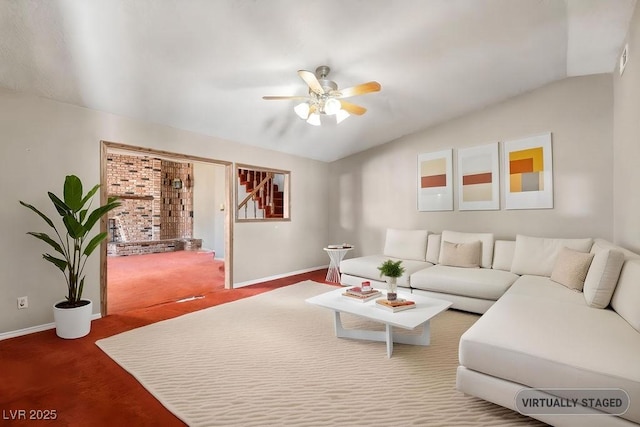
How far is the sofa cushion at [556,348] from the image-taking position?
1391mm

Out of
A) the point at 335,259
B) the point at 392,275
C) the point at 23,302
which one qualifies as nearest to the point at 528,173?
the point at 392,275

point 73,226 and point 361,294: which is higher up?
point 73,226

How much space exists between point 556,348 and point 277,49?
302 centimetres

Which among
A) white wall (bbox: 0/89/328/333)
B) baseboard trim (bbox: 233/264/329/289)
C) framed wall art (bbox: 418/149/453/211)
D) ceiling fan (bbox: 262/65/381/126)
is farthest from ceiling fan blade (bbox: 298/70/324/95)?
baseboard trim (bbox: 233/264/329/289)

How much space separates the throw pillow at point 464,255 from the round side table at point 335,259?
1.61 metres

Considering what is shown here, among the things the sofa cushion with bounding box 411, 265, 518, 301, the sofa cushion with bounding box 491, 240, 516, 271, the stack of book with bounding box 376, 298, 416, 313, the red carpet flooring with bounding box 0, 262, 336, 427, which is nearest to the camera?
the red carpet flooring with bounding box 0, 262, 336, 427

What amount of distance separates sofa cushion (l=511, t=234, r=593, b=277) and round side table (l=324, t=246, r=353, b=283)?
7.89ft

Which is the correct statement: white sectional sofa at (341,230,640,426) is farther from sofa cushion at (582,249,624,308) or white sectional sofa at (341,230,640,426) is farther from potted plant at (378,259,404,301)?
potted plant at (378,259,404,301)

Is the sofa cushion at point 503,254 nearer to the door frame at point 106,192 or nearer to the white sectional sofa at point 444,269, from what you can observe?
the white sectional sofa at point 444,269

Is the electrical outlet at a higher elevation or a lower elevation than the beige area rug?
higher

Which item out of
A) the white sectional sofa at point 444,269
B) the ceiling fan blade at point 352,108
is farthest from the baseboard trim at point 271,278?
the ceiling fan blade at point 352,108

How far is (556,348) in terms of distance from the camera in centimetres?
158

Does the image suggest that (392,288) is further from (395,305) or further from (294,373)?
(294,373)

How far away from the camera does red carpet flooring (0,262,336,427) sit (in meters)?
1.71
